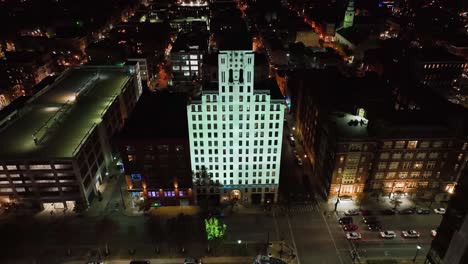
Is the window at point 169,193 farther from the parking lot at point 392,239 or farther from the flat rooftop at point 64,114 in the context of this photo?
the parking lot at point 392,239

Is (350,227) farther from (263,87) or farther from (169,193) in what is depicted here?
(169,193)

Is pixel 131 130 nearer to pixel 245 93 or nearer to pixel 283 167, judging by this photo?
pixel 245 93

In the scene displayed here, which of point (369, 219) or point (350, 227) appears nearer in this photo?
point (350, 227)

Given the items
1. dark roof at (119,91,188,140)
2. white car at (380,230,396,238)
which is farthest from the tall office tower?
white car at (380,230,396,238)

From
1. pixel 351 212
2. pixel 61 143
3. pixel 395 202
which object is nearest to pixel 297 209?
pixel 351 212

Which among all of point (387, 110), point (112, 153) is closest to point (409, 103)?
point (387, 110)
